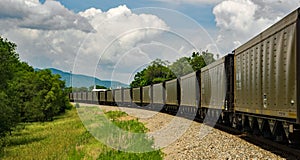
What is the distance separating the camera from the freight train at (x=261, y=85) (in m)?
10.8

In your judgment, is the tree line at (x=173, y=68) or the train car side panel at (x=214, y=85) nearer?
the train car side panel at (x=214, y=85)

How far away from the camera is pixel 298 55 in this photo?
1027cm

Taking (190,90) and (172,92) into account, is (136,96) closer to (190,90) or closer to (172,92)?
(172,92)

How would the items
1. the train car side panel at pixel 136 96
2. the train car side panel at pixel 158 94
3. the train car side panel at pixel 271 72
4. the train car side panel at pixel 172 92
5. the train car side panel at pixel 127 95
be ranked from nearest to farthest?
the train car side panel at pixel 271 72 < the train car side panel at pixel 172 92 < the train car side panel at pixel 158 94 < the train car side panel at pixel 136 96 < the train car side panel at pixel 127 95

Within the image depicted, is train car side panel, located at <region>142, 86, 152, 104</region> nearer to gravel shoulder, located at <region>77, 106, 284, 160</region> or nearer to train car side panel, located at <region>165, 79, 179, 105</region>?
train car side panel, located at <region>165, 79, 179, 105</region>

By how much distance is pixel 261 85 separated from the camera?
44.3 feet

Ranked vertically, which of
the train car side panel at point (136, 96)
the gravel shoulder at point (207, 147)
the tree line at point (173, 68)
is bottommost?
the gravel shoulder at point (207, 147)

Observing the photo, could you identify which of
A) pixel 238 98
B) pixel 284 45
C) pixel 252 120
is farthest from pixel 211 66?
pixel 284 45

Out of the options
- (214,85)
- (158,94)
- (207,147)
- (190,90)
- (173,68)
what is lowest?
(207,147)

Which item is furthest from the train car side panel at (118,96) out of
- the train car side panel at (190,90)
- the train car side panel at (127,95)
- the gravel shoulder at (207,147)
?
the gravel shoulder at (207,147)

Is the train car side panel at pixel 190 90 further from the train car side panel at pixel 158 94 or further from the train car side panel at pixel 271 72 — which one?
the train car side panel at pixel 271 72

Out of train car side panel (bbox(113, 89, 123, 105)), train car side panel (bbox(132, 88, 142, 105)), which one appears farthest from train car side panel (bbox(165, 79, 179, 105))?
train car side panel (bbox(113, 89, 123, 105))

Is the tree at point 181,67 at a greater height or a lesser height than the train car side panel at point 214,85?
greater

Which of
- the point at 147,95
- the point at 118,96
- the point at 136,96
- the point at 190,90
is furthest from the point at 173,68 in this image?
the point at 190,90
